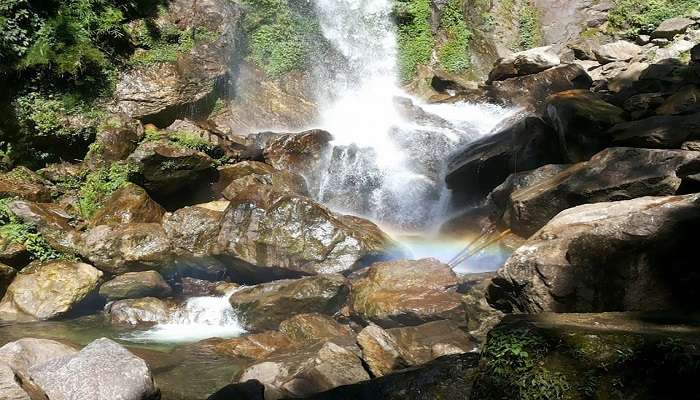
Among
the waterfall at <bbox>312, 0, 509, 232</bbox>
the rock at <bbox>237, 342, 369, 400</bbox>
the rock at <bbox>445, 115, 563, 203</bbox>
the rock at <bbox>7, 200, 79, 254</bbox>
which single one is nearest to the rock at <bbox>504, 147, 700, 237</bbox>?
the rock at <bbox>445, 115, 563, 203</bbox>

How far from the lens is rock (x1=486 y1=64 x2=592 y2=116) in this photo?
15.1 m

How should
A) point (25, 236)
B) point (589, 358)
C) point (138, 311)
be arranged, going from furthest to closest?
point (25, 236) → point (138, 311) → point (589, 358)

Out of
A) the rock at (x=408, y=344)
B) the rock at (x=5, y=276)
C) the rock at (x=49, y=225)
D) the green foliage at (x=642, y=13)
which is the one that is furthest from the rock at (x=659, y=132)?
the rock at (x=5, y=276)

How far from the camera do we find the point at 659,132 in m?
8.63

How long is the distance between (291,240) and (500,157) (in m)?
5.25

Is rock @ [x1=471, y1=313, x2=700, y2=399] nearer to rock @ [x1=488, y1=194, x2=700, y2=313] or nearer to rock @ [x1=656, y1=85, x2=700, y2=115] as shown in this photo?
rock @ [x1=488, y1=194, x2=700, y2=313]

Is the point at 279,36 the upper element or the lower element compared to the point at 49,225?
upper

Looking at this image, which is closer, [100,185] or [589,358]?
[589,358]

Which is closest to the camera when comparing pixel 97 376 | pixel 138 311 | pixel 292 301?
pixel 97 376

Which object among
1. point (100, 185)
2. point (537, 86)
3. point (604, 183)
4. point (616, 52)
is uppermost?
point (616, 52)

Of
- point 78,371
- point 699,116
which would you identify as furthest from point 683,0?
point 78,371

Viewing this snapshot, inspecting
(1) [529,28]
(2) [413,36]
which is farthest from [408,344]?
(1) [529,28]

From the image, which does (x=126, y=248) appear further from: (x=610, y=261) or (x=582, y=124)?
(x=582, y=124)

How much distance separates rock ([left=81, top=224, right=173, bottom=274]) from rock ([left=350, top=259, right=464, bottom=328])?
178 inches
